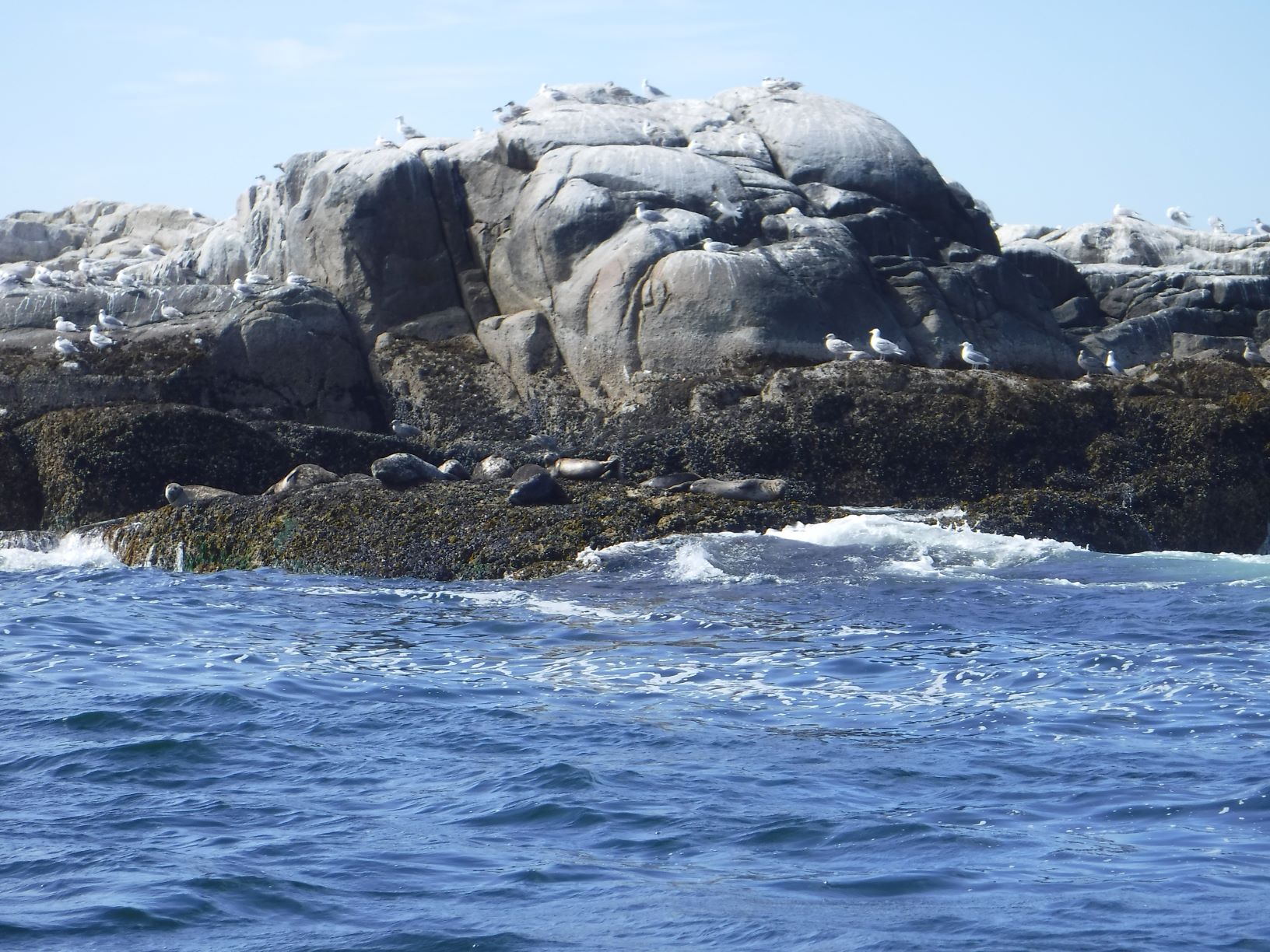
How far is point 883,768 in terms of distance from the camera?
6633 mm

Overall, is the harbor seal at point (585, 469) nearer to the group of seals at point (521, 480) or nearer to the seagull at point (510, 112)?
the group of seals at point (521, 480)

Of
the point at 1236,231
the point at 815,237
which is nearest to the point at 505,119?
the point at 815,237

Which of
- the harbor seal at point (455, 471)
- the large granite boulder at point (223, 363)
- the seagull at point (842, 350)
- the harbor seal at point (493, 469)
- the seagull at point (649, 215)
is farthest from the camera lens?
the seagull at point (649, 215)

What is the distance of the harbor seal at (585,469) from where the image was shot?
15.2 metres

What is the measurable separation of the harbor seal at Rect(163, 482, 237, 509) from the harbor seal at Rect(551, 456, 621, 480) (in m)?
3.45

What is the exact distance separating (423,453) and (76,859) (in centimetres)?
1201

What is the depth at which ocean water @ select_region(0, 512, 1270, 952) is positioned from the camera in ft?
16.2

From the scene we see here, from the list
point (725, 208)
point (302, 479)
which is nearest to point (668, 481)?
point (302, 479)

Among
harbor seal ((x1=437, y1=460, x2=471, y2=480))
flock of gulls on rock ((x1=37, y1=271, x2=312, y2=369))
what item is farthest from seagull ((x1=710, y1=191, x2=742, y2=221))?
harbor seal ((x1=437, y1=460, x2=471, y2=480))

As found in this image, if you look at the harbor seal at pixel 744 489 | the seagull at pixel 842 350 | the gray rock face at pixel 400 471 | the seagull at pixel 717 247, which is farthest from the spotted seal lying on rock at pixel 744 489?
the seagull at pixel 717 247

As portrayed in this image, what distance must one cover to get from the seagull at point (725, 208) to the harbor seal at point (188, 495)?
9.37 meters

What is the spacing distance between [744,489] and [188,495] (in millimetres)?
5805

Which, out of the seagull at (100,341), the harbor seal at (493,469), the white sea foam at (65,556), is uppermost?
the seagull at (100,341)

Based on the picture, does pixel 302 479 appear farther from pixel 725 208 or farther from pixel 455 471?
pixel 725 208
